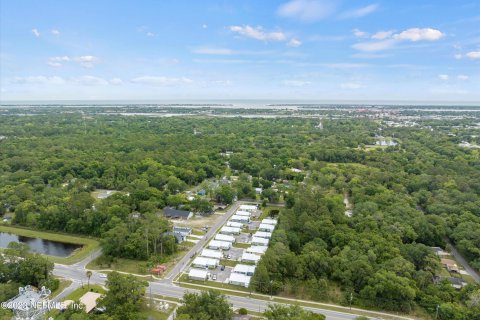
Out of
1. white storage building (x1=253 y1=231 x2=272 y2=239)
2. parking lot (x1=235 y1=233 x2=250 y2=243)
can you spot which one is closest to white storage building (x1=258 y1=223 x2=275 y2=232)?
white storage building (x1=253 y1=231 x2=272 y2=239)

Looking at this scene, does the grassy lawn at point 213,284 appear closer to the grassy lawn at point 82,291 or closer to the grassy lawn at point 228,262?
the grassy lawn at point 228,262

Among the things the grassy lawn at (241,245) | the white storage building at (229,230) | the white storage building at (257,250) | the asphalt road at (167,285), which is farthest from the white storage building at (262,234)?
the asphalt road at (167,285)

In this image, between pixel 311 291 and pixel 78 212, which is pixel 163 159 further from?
pixel 311 291

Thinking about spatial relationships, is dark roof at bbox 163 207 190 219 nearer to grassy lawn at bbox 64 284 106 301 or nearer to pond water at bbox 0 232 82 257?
pond water at bbox 0 232 82 257

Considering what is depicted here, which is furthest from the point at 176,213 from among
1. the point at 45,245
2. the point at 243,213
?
the point at 45,245

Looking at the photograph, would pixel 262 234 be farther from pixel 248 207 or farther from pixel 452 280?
pixel 452 280
